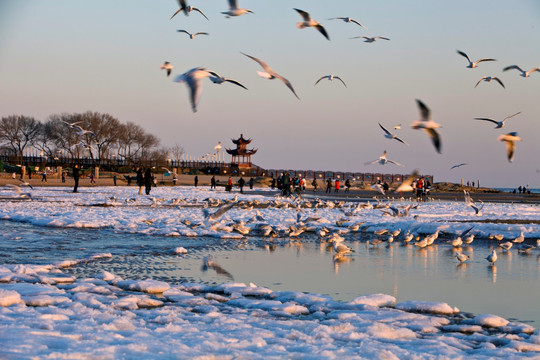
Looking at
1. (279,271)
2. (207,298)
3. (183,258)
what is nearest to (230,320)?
(207,298)

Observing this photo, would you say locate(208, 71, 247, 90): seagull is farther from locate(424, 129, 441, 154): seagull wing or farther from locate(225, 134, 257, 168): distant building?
locate(225, 134, 257, 168): distant building

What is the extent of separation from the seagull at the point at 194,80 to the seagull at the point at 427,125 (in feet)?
8.77

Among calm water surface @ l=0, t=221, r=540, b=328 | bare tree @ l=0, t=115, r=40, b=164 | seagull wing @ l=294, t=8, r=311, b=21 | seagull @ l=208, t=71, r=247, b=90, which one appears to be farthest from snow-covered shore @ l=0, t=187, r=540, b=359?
bare tree @ l=0, t=115, r=40, b=164

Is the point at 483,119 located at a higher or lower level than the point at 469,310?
higher

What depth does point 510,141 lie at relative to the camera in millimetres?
9430

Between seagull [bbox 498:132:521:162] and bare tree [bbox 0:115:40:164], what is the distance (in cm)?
8956

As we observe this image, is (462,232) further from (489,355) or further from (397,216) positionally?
(489,355)

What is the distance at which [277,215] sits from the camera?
20578 mm

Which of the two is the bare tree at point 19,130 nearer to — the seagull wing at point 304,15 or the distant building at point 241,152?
the distant building at point 241,152

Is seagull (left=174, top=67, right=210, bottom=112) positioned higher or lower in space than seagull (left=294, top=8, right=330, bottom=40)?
lower

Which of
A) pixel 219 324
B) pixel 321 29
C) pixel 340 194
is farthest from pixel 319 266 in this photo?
pixel 340 194

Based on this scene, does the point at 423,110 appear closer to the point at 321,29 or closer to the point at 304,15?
A: the point at 321,29

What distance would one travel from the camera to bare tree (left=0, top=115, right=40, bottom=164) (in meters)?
90.8

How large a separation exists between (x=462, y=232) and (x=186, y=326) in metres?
10.2
